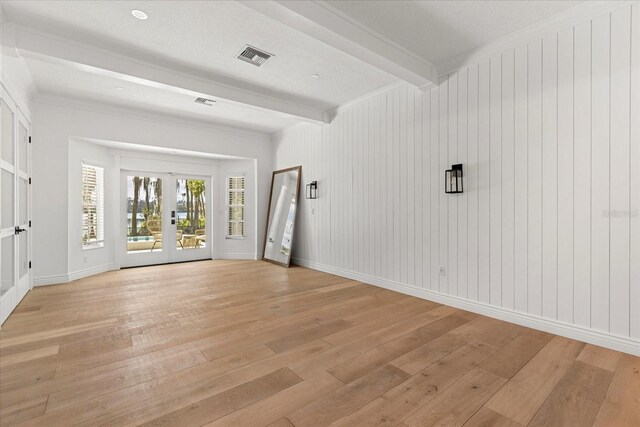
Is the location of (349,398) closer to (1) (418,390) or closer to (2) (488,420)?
(1) (418,390)

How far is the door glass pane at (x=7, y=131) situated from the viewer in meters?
3.21

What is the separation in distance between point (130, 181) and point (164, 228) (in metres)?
1.19

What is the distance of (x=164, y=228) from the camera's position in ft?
21.7

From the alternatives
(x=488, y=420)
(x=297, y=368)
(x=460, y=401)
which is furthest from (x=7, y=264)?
(x=488, y=420)

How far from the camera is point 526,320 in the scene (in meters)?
3.02

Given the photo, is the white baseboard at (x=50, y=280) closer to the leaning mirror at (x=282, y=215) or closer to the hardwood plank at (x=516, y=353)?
the leaning mirror at (x=282, y=215)

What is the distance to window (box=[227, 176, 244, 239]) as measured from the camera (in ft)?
23.9

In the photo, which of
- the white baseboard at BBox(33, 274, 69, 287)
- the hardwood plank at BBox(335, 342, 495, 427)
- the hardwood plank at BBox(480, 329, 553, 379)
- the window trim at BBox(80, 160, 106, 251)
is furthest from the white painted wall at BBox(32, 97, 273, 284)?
Answer: the hardwood plank at BBox(480, 329, 553, 379)

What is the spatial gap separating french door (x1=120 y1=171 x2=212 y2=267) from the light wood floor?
2589 mm

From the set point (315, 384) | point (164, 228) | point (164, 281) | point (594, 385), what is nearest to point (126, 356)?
point (315, 384)

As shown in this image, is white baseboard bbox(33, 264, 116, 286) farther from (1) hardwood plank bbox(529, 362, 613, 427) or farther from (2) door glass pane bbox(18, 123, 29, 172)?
(1) hardwood plank bbox(529, 362, 613, 427)

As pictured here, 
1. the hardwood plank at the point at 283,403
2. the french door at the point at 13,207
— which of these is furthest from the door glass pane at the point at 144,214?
the hardwood plank at the point at 283,403

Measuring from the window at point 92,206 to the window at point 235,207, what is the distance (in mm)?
2538

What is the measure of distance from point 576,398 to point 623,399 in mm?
281
